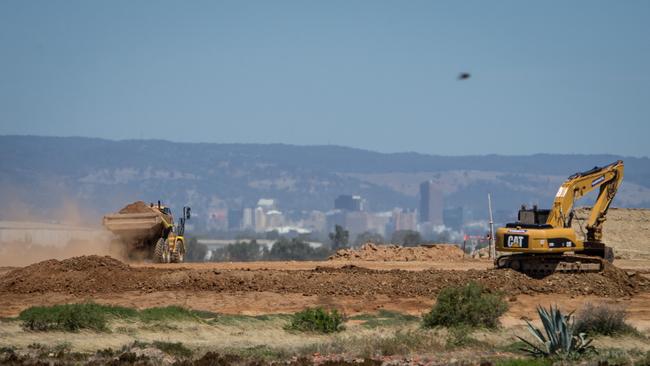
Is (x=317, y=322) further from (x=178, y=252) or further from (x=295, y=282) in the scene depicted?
(x=178, y=252)

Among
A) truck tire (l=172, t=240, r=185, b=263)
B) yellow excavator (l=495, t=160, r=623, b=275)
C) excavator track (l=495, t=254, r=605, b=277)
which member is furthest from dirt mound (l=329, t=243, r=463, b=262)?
excavator track (l=495, t=254, r=605, b=277)

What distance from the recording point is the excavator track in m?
39.2

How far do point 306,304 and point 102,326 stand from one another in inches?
315

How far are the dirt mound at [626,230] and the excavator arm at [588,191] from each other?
18312 mm

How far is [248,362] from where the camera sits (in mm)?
24859

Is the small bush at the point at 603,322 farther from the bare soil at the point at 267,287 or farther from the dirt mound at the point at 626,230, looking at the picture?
the dirt mound at the point at 626,230

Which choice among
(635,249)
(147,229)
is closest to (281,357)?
(147,229)

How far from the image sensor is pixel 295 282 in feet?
127

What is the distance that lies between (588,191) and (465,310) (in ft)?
38.2

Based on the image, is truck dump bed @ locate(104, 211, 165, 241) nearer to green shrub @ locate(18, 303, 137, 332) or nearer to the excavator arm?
the excavator arm

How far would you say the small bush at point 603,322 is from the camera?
2880cm

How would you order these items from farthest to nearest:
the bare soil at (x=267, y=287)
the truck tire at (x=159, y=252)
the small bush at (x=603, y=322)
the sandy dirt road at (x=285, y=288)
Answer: the truck tire at (x=159, y=252) → the bare soil at (x=267, y=287) → the sandy dirt road at (x=285, y=288) → the small bush at (x=603, y=322)

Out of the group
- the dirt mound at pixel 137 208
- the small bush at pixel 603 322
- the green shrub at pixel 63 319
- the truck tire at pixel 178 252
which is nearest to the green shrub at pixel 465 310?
the small bush at pixel 603 322

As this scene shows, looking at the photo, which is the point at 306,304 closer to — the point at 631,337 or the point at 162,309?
the point at 162,309
